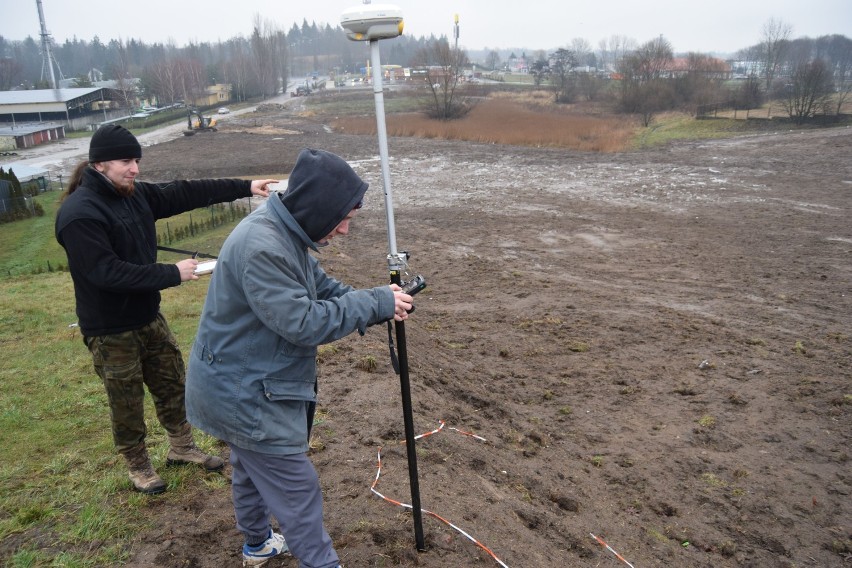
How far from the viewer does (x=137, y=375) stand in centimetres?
393

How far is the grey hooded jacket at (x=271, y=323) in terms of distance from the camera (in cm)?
→ 268

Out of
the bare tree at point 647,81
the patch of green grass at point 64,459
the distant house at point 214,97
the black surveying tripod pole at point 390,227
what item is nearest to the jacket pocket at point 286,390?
the black surveying tripod pole at point 390,227

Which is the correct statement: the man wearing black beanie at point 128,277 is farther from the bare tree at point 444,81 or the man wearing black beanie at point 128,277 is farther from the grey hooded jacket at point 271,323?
the bare tree at point 444,81

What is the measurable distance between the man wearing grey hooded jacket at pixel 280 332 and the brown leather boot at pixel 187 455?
156cm

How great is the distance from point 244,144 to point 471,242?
3039 cm

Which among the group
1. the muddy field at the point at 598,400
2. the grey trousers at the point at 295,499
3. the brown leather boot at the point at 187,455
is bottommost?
the muddy field at the point at 598,400

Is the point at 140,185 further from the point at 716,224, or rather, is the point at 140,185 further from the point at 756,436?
the point at 716,224

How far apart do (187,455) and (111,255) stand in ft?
5.29

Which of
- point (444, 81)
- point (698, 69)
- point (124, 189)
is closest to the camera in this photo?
point (124, 189)

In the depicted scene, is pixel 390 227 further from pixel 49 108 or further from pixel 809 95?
pixel 49 108

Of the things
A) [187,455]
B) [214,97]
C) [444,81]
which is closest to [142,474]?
[187,455]

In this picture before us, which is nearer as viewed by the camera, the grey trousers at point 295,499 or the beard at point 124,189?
the grey trousers at point 295,499

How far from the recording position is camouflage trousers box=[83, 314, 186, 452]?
12.5 feet

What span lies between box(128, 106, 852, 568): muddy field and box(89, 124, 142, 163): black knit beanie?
2143mm
